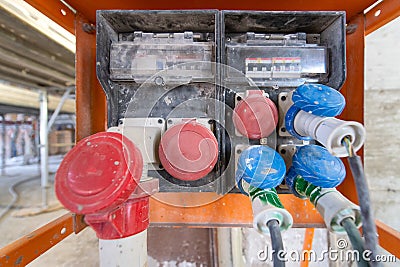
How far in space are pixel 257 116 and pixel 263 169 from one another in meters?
0.10

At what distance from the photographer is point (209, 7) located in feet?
1.67

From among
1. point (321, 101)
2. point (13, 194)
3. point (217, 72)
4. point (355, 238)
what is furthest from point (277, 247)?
point (13, 194)

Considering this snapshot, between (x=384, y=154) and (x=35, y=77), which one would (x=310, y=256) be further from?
(x=35, y=77)

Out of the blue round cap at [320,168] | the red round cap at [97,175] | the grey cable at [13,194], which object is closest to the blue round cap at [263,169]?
the blue round cap at [320,168]

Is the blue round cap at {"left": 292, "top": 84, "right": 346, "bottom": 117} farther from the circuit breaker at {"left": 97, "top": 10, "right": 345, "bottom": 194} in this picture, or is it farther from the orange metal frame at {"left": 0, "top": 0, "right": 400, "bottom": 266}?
the orange metal frame at {"left": 0, "top": 0, "right": 400, "bottom": 266}

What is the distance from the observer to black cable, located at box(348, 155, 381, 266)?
25cm

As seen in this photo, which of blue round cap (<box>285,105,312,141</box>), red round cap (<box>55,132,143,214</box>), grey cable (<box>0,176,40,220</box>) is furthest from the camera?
grey cable (<box>0,176,40,220</box>)

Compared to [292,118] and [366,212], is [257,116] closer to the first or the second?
[292,118]

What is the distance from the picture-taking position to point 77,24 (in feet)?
1.67

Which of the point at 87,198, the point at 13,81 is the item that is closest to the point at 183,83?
the point at 87,198

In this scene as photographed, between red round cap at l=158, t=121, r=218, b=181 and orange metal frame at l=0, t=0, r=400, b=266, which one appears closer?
red round cap at l=158, t=121, r=218, b=181

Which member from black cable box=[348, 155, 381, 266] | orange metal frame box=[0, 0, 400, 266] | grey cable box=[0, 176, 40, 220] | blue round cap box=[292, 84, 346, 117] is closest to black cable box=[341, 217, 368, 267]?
black cable box=[348, 155, 381, 266]

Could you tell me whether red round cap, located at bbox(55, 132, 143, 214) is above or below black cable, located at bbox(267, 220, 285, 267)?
above

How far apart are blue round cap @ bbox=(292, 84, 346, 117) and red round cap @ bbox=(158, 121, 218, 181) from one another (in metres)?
0.15
